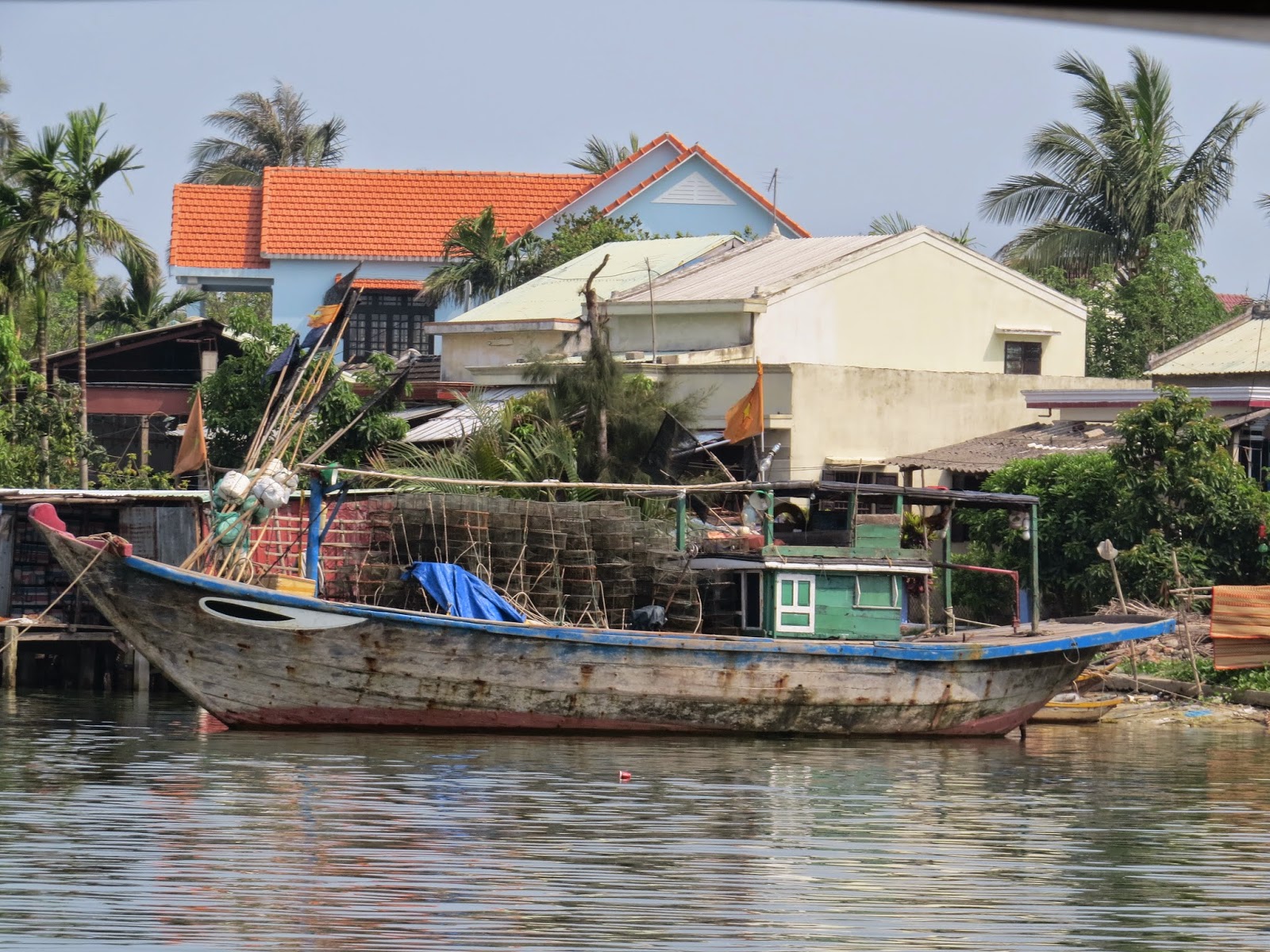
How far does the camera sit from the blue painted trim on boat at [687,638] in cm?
1631

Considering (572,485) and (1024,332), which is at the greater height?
(1024,332)

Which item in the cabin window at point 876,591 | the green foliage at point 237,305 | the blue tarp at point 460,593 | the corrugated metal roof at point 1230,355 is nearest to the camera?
the blue tarp at point 460,593

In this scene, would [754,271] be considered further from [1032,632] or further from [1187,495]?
[1032,632]

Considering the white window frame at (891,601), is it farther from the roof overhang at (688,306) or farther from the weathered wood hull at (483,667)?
the roof overhang at (688,306)

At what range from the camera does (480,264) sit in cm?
3778

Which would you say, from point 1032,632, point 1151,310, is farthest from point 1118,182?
point 1032,632

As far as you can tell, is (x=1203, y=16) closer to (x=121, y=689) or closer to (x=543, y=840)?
(x=543, y=840)

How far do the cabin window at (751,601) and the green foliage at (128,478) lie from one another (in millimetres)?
10823

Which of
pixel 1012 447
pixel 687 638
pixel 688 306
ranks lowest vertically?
pixel 687 638

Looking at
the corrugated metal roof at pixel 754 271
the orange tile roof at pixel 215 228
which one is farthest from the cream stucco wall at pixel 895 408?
the orange tile roof at pixel 215 228

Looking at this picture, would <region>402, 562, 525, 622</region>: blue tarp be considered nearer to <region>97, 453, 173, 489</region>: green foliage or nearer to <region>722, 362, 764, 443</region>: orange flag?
<region>722, 362, 764, 443</region>: orange flag

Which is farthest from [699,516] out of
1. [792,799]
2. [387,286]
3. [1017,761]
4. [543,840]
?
[387,286]

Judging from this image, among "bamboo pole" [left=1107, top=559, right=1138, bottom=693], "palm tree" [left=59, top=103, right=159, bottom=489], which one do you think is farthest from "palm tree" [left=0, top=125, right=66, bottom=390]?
"bamboo pole" [left=1107, top=559, right=1138, bottom=693]

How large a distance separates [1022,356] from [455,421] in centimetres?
1093
